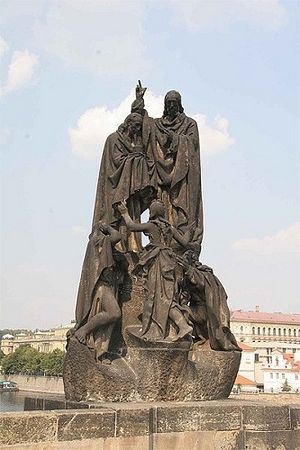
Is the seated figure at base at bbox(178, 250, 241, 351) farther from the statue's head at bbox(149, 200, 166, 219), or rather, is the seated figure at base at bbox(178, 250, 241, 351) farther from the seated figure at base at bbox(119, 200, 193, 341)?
the statue's head at bbox(149, 200, 166, 219)

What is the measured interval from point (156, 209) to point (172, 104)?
176 cm

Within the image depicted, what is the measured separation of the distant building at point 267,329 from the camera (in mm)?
Result: 100312

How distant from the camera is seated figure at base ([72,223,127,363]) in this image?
6.94 m

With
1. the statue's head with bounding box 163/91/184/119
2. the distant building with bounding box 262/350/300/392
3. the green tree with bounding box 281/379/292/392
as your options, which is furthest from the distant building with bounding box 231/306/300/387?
the statue's head with bounding box 163/91/184/119

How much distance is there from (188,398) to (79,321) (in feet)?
4.85

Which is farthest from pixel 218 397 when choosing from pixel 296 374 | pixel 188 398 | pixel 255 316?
pixel 255 316

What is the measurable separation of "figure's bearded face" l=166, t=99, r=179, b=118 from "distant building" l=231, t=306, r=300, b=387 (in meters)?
88.0

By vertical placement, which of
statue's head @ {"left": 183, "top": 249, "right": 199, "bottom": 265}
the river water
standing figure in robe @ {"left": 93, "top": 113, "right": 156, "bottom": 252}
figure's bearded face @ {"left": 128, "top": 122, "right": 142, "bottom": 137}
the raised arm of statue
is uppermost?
the raised arm of statue

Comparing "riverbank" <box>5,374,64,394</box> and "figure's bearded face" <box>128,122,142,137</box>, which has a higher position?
"figure's bearded face" <box>128,122,142,137</box>

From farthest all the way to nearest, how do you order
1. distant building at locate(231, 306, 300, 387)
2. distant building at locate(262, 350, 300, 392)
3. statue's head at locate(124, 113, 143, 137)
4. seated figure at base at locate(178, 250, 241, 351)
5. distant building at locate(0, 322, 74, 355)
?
distant building at locate(0, 322, 74, 355) < distant building at locate(231, 306, 300, 387) < distant building at locate(262, 350, 300, 392) < statue's head at locate(124, 113, 143, 137) < seated figure at base at locate(178, 250, 241, 351)

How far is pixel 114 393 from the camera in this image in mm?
6789

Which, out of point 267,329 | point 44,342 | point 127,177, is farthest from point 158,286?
point 44,342

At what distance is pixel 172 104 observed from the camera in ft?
28.6

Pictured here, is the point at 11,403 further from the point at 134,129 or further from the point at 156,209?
the point at 156,209
